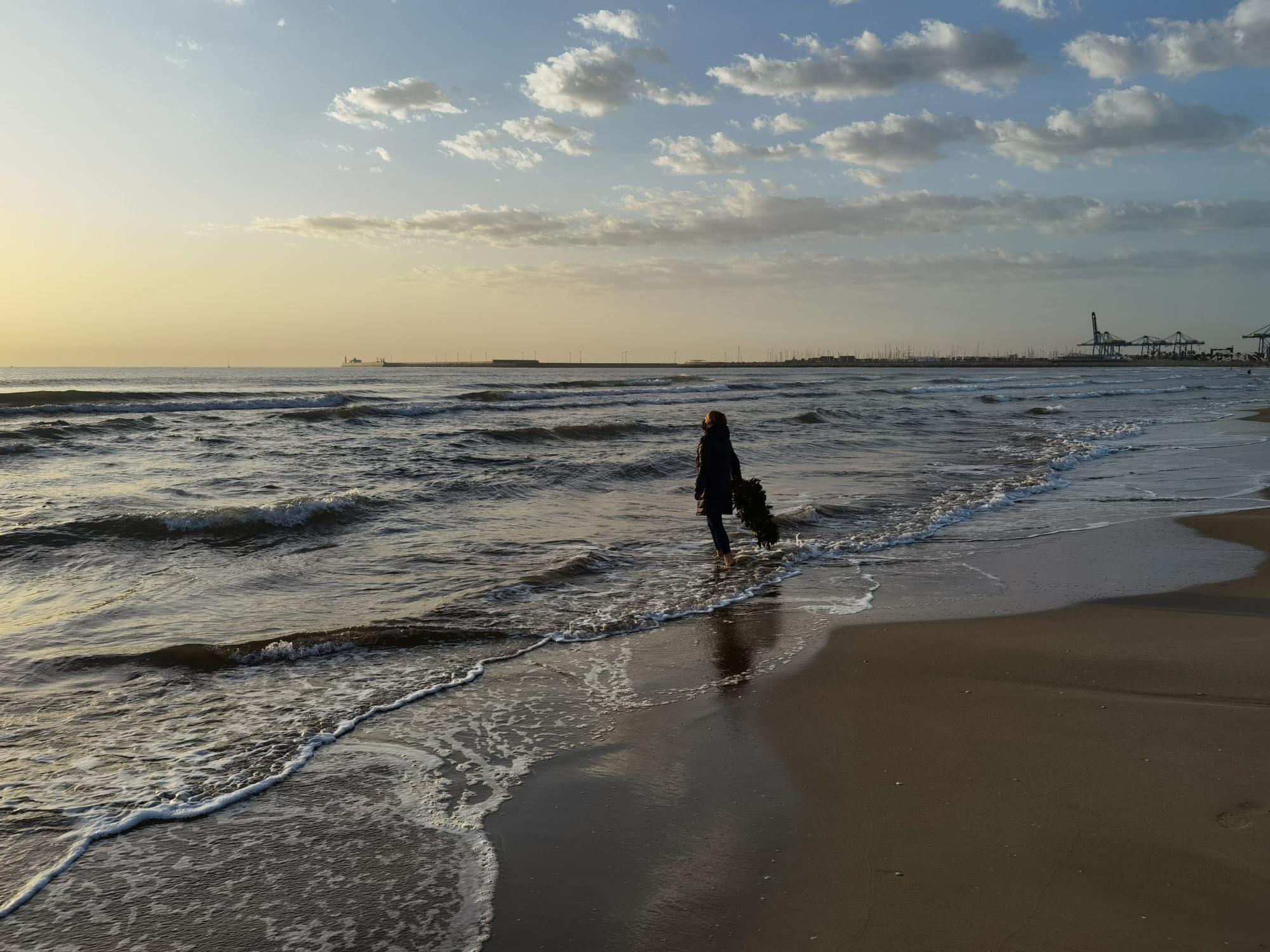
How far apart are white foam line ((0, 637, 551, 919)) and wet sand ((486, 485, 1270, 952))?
1.33 m

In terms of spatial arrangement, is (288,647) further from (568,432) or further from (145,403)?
(145,403)

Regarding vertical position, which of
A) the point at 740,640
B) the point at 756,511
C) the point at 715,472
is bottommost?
the point at 740,640

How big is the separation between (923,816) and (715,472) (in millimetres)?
7011

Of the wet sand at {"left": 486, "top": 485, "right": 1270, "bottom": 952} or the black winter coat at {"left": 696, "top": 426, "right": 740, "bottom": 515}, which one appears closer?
the wet sand at {"left": 486, "top": 485, "right": 1270, "bottom": 952}

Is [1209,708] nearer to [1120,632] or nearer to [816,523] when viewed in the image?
[1120,632]

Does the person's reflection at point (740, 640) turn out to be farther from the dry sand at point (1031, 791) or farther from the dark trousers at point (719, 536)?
the dark trousers at point (719, 536)

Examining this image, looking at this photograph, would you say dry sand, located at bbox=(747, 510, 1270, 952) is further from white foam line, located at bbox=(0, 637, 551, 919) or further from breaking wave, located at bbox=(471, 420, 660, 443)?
breaking wave, located at bbox=(471, 420, 660, 443)

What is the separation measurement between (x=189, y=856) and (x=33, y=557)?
8068 millimetres

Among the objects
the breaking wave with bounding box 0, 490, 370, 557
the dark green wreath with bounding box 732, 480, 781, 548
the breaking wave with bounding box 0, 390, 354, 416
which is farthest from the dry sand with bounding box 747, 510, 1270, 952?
the breaking wave with bounding box 0, 390, 354, 416

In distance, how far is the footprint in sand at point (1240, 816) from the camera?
3520 mm

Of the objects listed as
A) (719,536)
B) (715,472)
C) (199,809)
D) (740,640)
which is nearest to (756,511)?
(715,472)

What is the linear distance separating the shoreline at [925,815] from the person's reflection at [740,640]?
29 centimetres

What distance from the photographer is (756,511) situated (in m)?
10.6

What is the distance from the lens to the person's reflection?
5906 millimetres
